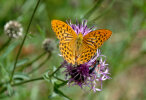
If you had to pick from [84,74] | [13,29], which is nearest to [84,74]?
[84,74]

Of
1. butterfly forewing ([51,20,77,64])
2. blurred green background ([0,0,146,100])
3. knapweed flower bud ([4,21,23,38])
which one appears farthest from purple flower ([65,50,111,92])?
knapweed flower bud ([4,21,23,38])

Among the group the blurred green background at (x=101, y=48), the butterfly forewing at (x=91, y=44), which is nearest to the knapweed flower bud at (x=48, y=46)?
the blurred green background at (x=101, y=48)

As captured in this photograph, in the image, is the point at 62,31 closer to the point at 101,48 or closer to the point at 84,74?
the point at 84,74

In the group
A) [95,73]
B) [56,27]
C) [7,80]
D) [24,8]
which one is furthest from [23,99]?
[56,27]

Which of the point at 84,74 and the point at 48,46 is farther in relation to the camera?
the point at 48,46

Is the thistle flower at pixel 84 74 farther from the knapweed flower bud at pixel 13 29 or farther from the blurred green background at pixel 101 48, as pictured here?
the knapweed flower bud at pixel 13 29

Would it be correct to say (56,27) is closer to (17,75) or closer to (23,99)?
(17,75)
